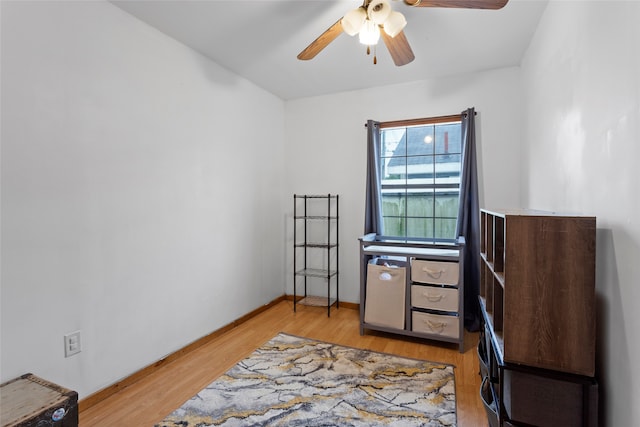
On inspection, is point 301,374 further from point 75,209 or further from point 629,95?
point 629,95

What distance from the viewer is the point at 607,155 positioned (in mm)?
1253

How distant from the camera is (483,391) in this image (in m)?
1.79

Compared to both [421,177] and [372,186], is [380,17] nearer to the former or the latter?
[372,186]

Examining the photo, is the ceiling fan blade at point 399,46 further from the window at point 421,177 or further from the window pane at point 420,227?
the window pane at point 420,227

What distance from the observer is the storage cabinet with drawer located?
8.75ft

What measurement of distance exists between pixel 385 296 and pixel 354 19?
223cm

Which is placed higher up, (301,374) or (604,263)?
(604,263)

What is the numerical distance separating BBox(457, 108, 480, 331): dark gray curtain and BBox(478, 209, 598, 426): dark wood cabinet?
1.81m

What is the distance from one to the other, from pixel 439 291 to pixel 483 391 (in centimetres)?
99

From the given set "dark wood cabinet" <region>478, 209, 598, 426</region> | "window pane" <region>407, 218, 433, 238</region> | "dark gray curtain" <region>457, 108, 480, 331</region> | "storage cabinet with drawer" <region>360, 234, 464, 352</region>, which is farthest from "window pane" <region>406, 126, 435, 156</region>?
"dark wood cabinet" <region>478, 209, 598, 426</region>

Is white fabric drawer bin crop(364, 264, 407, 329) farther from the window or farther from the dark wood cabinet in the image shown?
the dark wood cabinet

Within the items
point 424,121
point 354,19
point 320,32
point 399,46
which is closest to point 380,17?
point 354,19

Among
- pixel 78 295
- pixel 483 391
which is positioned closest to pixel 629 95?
pixel 483 391

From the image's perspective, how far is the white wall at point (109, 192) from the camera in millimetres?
1646
